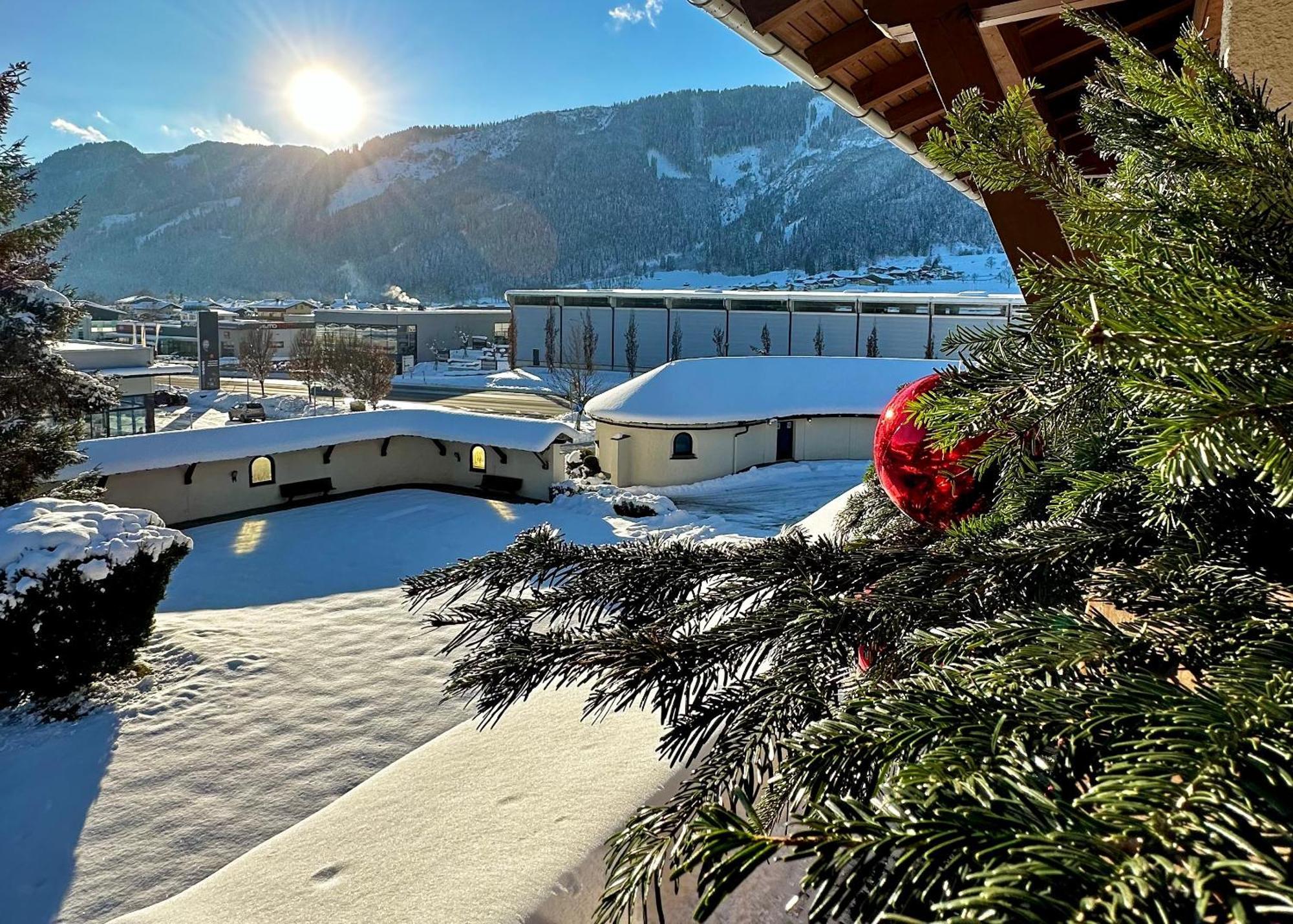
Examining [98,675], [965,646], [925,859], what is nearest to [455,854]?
[965,646]

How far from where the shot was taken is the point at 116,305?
95750mm

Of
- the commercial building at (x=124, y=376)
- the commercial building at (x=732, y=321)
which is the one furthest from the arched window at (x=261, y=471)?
the commercial building at (x=732, y=321)

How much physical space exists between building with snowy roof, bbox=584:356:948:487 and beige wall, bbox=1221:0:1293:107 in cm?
2520

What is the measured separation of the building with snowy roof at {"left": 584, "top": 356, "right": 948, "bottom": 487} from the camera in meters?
27.6

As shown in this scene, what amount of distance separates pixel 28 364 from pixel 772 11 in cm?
1645

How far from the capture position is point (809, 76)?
167 inches

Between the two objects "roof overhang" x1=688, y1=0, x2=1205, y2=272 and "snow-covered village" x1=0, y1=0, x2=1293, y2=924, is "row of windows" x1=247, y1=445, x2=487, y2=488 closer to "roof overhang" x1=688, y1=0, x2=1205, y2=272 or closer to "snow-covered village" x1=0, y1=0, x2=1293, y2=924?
"snow-covered village" x1=0, y1=0, x2=1293, y2=924

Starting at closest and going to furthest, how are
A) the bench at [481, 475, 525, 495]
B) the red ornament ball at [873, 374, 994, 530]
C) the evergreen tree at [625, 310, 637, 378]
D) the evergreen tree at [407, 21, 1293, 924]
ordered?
the evergreen tree at [407, 21, 1293, 924] < the red ornament ball at [873, 374, 994, 530] < the bench at [481, 475, 525, 495] < the evergreen tree at [625, 310, 637, 378]

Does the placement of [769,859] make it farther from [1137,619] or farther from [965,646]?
[1137,619]

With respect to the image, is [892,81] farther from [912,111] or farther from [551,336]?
[551,336]

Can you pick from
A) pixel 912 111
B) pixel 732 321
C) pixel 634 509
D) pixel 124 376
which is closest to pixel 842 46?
pixel 912 111

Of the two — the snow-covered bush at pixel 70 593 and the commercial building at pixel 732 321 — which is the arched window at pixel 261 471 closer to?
the snow-covered bush at pixel 70 593

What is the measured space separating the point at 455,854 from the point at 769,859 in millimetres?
3025

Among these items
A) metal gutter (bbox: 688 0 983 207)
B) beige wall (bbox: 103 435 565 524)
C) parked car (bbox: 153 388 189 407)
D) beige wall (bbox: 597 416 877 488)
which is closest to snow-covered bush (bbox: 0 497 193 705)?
beige wall (bbox: 103 435 565 524)
